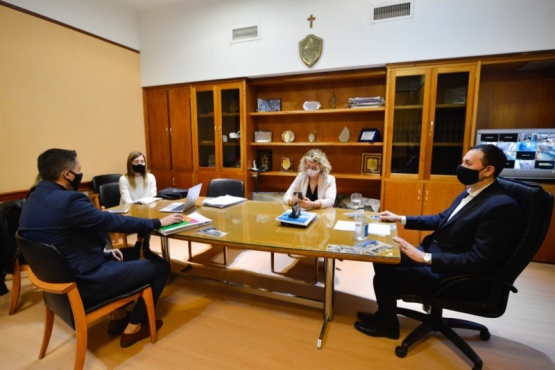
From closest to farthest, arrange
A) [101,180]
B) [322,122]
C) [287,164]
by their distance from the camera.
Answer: [101,180], [322,122], [287,164]

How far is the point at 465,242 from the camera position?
1.64 metres

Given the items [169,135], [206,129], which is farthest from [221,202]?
[169,135]

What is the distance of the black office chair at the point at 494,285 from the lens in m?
1.42

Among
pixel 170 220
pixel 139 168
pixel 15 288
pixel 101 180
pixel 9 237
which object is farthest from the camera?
pixel 101 180

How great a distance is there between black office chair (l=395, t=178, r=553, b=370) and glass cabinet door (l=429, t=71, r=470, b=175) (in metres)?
1.64

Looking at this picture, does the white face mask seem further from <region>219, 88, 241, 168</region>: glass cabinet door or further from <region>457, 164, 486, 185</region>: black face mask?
<region>219, 88, 241, 168</region>: glass cabinet door

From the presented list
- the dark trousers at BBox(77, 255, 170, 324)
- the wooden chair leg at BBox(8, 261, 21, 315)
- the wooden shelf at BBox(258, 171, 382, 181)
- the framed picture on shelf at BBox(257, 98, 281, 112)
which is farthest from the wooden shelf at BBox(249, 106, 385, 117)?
the wooden chair leg at BBox(8, 261, 21, 315)

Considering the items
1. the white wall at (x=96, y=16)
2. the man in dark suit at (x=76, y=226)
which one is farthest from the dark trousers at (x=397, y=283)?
the white wall at (x=96, y=16)

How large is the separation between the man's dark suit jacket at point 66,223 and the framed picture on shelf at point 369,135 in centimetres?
286

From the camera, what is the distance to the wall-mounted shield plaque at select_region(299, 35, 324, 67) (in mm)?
3334

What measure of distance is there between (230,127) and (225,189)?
1.21 metres

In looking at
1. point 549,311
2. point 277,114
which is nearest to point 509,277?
point 549,311

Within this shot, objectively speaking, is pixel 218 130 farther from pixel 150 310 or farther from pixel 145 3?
pixel 150 310

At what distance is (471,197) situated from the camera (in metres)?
1.73
